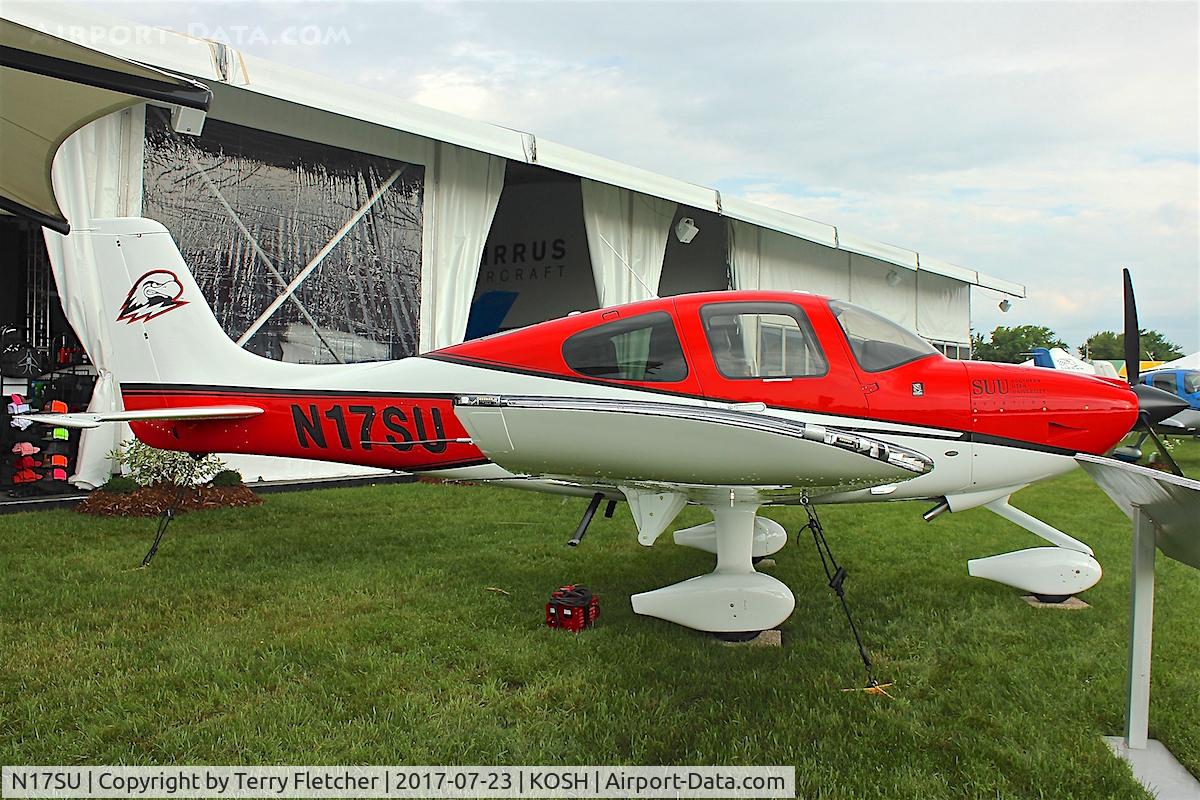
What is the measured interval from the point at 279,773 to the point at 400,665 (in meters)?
0.92

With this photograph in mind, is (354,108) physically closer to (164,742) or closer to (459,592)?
(459,592)

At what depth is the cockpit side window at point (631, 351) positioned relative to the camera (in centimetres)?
400

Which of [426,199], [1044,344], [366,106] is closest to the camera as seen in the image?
[366,106]

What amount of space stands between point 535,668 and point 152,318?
12.7 ft

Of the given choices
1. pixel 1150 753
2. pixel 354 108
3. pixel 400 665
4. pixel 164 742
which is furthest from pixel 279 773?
pixel 354 108

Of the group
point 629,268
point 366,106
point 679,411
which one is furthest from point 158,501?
point 629,268

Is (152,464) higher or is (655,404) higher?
(655,404)

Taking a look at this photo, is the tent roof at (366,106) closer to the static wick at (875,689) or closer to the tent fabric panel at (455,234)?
the tent fabric panel at (455,234)

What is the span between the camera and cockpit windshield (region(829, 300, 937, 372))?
3961 mm

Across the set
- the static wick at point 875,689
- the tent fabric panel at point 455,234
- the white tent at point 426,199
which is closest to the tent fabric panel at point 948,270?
the white tent at point 426,199

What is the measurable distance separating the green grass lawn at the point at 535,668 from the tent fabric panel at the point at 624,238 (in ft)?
20.1

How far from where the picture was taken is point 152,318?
17.1ft

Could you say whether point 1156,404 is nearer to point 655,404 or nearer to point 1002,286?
point 655,404

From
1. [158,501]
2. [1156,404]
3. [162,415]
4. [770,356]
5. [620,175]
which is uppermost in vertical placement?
[620,175]
